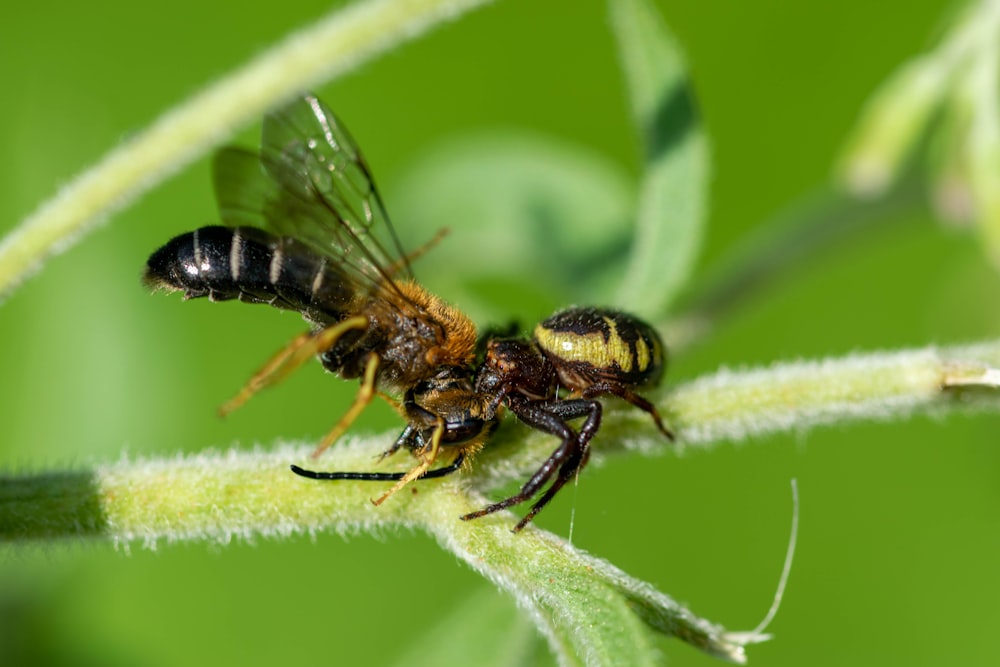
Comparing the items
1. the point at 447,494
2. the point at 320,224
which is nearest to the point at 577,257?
the point at 320,224

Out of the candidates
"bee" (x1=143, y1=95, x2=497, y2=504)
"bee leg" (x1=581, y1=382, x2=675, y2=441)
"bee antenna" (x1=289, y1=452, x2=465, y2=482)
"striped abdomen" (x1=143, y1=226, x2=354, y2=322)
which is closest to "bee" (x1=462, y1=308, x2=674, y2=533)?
"bee leg" (x1=581, y1=382, x2=675, y2=441)

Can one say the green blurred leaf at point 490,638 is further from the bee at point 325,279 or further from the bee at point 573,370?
the bee at point 325,279

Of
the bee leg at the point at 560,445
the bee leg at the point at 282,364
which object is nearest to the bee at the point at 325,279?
the bee leg at the point at 560,445

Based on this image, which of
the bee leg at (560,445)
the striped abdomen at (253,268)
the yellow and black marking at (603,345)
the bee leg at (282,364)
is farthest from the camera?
the yellow and black marking at (603,345)

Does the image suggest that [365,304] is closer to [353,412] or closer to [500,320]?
[353,412]

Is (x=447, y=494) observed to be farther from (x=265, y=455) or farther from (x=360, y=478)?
A: (x=265, y=455)

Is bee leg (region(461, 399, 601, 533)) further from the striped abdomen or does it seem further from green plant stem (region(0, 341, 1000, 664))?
the striped abdomen

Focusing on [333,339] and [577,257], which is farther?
[577,257]
